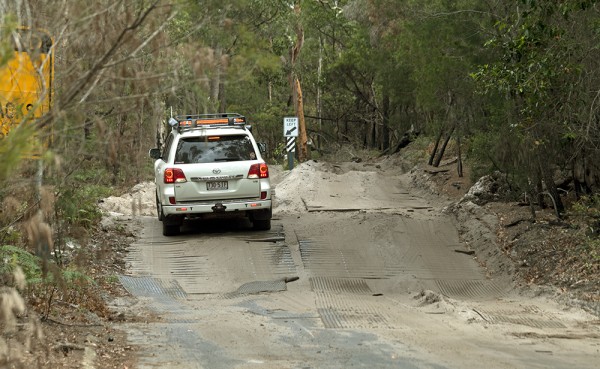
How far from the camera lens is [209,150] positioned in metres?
17.0

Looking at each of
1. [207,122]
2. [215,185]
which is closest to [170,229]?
[215,185]

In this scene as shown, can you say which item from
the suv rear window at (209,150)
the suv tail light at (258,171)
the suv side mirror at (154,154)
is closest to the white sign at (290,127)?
the suv side mirror at (154,154)

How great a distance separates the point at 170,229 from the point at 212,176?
1.45 metres

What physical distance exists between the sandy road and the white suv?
1.74 ft

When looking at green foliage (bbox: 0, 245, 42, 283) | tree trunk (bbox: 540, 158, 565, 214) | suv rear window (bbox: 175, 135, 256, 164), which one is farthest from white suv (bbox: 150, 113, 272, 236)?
green foliage (bbox: 0, 245, 42, 283)

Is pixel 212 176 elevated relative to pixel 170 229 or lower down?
elevated

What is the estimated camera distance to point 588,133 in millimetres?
14312

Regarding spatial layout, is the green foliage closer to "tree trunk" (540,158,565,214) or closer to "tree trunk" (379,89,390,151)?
"tree trunk" (540,158,565,214)

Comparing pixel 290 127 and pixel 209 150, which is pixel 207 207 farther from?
pixel 290 127

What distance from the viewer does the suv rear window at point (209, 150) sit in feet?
55.7

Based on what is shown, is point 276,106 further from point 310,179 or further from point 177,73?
point 177,73

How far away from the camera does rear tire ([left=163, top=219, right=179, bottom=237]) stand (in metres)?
17.2

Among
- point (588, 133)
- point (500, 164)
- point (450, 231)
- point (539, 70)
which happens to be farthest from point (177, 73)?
point (500, 164)

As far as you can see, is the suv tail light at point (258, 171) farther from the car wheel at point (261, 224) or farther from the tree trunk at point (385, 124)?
the tree trunk at point (385, 124)
